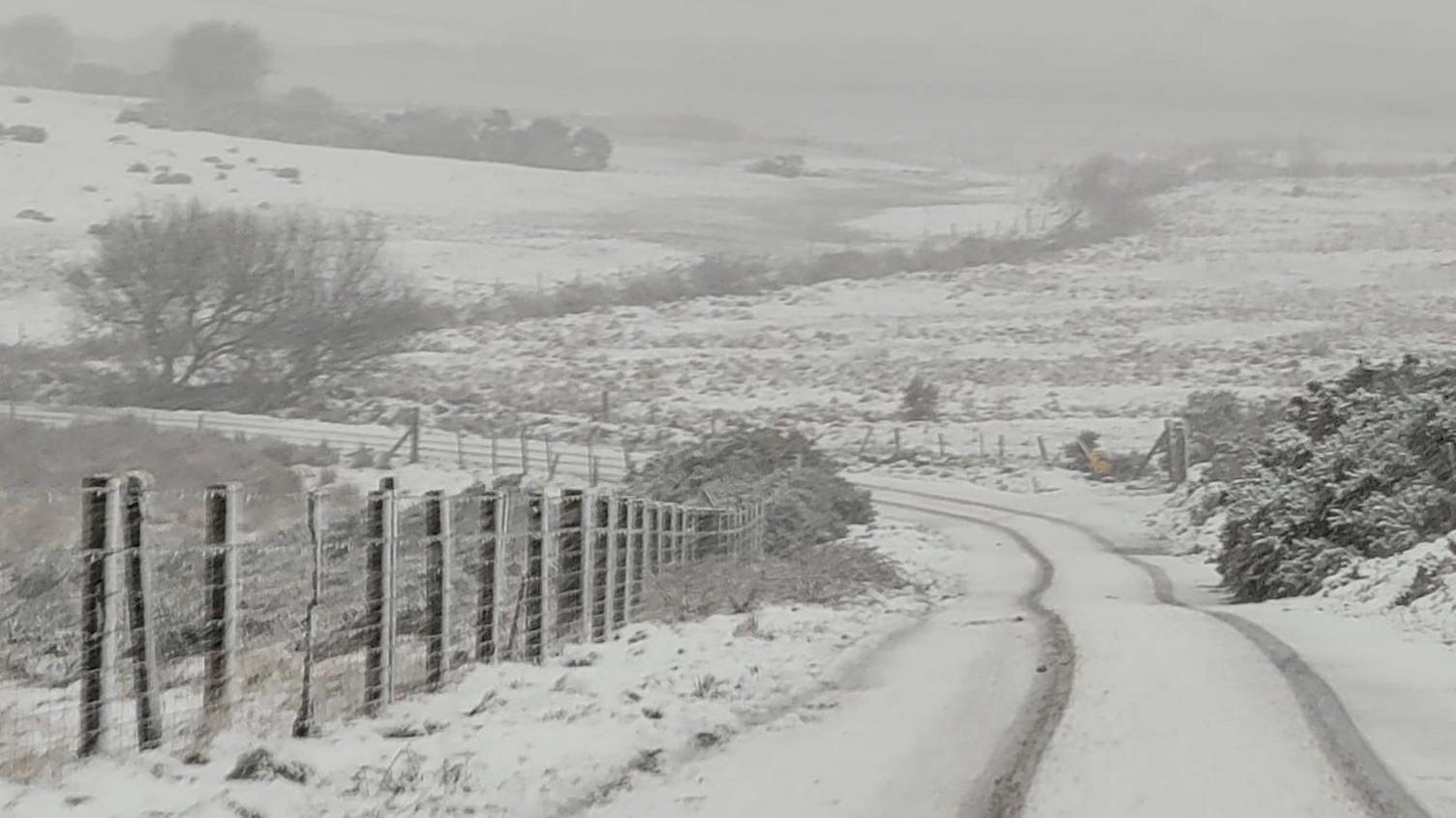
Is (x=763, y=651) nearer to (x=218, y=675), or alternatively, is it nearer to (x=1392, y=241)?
(x=218, y=675)

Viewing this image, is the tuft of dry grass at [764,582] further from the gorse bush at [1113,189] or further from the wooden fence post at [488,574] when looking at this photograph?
the gorse bush at [1113,189]

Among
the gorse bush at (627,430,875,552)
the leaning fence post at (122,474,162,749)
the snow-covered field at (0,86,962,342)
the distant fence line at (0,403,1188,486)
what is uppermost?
the snow-covered field at (0,86,962,342)

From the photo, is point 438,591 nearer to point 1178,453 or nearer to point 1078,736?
point 1078,736

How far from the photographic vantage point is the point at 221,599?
8805 mm

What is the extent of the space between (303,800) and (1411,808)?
16.2 ft

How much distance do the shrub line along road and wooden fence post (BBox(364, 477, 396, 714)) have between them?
203 centimetres

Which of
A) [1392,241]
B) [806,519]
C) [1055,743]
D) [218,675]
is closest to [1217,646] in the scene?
[1055,743]

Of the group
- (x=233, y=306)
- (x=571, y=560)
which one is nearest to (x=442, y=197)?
(x=233, y=306)

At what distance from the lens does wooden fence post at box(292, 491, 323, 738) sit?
8.91 metres

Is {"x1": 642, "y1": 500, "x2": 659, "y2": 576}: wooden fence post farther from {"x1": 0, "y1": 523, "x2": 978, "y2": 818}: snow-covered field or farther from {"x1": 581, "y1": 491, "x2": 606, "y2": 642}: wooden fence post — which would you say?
{"x1": 0, "y1": 523, "x2": 978, "y2": 818}: snow-covered field

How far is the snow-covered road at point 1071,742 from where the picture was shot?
7.98m

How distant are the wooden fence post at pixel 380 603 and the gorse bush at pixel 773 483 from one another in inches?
627

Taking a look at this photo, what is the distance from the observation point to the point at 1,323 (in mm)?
58562

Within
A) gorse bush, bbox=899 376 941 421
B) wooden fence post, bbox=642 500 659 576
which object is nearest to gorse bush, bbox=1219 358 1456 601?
wooden fence post, bbox=642 500 659 576
